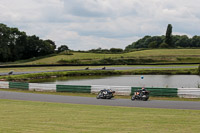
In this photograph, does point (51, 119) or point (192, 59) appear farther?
point (192, 59)

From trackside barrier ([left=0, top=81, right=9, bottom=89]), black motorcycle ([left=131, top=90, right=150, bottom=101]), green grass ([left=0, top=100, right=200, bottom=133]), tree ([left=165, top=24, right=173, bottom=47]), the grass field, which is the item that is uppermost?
tree ([left=165, top=24, right=173, bottom=47])

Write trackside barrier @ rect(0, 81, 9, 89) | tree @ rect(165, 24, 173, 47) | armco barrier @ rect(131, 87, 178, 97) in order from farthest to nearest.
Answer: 1. tree @ rect(165, 24, 173, 47)
2. trackside barrier @ rect(0, 81, 9, 89)
3. armco barrier @ rect(131, 87, 178, 97)

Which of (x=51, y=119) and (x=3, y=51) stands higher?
(x=3, y=51)

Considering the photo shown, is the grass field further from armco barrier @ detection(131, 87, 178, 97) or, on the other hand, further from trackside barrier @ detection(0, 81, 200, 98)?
armco barrier @ detection(131, 87, 178, 97)

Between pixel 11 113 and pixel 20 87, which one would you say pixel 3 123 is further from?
pixel 20 87

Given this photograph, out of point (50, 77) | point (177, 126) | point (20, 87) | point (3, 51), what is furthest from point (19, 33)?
point (177, 126)

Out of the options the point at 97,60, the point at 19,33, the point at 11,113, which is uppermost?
the point at 19,33

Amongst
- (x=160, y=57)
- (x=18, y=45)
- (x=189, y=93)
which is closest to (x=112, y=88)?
(x=189, y=93)

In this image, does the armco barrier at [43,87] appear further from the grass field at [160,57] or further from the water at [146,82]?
the grass field at [160,57]

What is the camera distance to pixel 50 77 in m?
65.2

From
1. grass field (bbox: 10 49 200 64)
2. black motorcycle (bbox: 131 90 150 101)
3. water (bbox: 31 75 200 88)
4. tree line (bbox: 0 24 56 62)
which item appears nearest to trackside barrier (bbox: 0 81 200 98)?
black motorcycle (bbox: 131 90 150 101)

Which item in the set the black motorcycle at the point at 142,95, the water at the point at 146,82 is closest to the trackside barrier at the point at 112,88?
the black motorcycle at the point at 142,95

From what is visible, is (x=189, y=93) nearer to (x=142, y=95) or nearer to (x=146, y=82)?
(x=142, y=95)

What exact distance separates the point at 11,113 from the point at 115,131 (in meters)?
8.13
